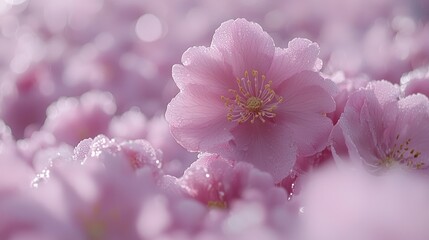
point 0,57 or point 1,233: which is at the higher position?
point 0,57

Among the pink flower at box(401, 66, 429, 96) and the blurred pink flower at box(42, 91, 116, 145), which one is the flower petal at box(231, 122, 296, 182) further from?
the blurred pink flower at box(42, 91, 116, 145)

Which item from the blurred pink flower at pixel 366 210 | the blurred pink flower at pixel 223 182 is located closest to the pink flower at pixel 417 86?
the blurred pink flower at pixel 223 182

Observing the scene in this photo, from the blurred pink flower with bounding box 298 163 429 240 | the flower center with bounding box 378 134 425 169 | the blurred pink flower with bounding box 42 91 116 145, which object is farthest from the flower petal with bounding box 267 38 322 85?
the blurred pink flower with bounding box 42 91 116 145

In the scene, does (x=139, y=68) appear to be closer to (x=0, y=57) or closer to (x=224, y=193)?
(x=0, y=57)

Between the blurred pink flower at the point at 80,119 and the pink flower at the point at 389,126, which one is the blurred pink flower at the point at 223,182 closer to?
the pink flower at the point at 389,126

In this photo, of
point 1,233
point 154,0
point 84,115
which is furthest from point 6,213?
point 154,0

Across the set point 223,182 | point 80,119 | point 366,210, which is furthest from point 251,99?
→ point 80,119

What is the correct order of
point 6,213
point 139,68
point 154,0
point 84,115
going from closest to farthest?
point 6,213, point 84,115, point 139,68, point 154,0
